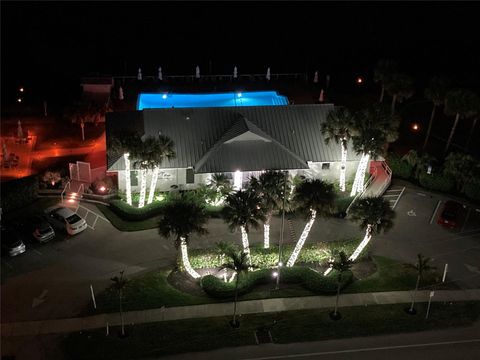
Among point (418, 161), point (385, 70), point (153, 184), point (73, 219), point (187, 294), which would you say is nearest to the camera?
point (187, 294)

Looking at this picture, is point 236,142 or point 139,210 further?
point 236,142

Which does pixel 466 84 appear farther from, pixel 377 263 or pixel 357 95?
pixel 377 263

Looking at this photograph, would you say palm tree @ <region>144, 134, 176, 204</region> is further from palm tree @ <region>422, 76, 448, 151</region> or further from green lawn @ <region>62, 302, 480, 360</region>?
palm tree @ <region>422, 76, 448, 151</region>

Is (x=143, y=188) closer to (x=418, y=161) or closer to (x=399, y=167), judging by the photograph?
(x=399, y=167)

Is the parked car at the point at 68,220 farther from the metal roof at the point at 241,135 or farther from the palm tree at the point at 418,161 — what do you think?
the palm tree at the point at 418,161

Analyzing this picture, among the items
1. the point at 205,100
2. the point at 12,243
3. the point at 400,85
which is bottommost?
the point at 12,243

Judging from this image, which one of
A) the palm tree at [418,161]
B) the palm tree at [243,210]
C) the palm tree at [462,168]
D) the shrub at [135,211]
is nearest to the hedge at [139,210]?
the shrub at [135,211]

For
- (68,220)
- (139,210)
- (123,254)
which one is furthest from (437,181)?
(68,220)
